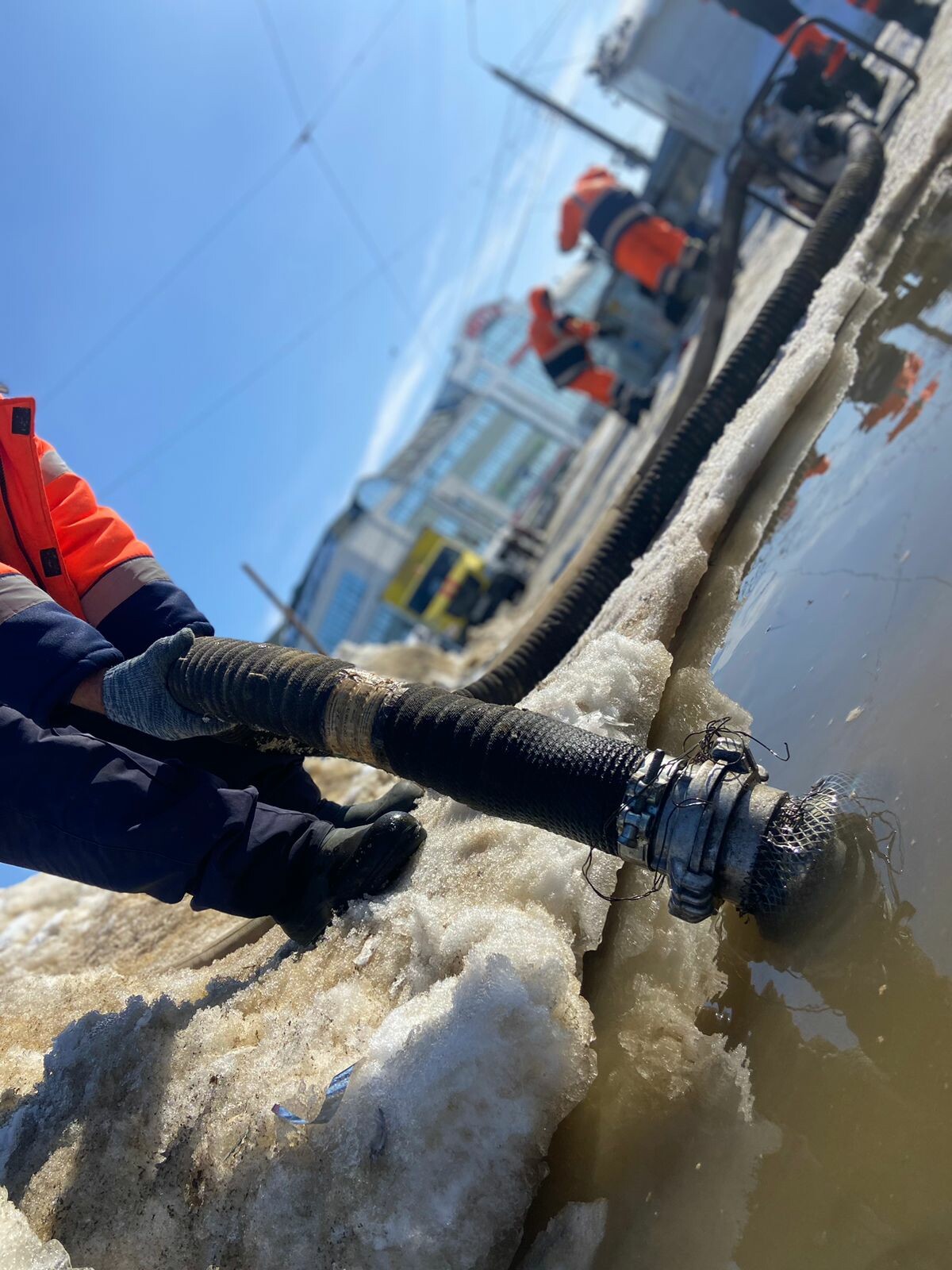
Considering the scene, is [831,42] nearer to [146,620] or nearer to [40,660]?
[146,620]

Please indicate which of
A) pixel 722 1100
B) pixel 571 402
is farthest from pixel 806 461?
pixel 571 402

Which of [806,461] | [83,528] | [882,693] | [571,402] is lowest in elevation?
[571,402]

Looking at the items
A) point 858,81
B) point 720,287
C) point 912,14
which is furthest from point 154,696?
point 912,14

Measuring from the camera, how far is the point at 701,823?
4.87 feet

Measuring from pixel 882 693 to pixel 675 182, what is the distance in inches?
586

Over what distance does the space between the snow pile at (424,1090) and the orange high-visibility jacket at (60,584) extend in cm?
83

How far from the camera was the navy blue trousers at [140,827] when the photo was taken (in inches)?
81.0

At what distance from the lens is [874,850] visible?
1.46 meters

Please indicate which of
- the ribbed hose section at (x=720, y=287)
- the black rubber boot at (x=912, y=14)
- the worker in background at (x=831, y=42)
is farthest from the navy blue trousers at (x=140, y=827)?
the black rubber boot at (x=912, y=14)

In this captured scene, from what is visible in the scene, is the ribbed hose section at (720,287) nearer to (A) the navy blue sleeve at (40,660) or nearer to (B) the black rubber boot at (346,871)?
(B) the black rubber boot at (346,871)

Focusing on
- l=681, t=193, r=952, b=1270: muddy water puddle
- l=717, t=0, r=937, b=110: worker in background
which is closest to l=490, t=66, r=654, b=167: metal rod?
l=717, t=0, r=937, b=110: worker in background

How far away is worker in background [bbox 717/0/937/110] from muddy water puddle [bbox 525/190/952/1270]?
5370mm

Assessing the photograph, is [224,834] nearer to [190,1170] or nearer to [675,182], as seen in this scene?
[190,1170]

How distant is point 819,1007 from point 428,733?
0.89m
